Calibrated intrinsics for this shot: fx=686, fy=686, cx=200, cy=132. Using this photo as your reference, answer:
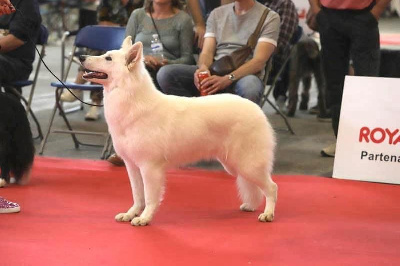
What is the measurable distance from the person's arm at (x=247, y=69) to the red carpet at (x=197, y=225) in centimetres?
66

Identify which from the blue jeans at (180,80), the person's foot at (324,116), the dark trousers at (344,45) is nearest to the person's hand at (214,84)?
the blue jeans at (180,80)

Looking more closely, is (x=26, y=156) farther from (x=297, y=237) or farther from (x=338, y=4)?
(x=338, y=4)

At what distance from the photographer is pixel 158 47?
5574mm

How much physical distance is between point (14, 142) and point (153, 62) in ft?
4.58

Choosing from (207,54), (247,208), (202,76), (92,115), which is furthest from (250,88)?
(92,115)

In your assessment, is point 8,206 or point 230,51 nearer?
point 8,206

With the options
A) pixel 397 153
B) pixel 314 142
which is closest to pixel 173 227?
pixel 397 153

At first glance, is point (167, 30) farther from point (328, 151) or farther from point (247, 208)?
point (247, 208)

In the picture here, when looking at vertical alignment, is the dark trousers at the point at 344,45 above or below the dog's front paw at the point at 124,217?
above

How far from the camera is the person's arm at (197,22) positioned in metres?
5.84

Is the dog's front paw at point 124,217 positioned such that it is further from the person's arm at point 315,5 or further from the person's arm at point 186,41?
Result: the person's arm at point 315,5

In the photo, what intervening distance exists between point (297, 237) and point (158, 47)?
246 cm

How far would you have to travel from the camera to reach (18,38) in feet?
19.1

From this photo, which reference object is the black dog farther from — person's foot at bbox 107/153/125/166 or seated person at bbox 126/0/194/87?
seated person at bbox 126/0/194/87
